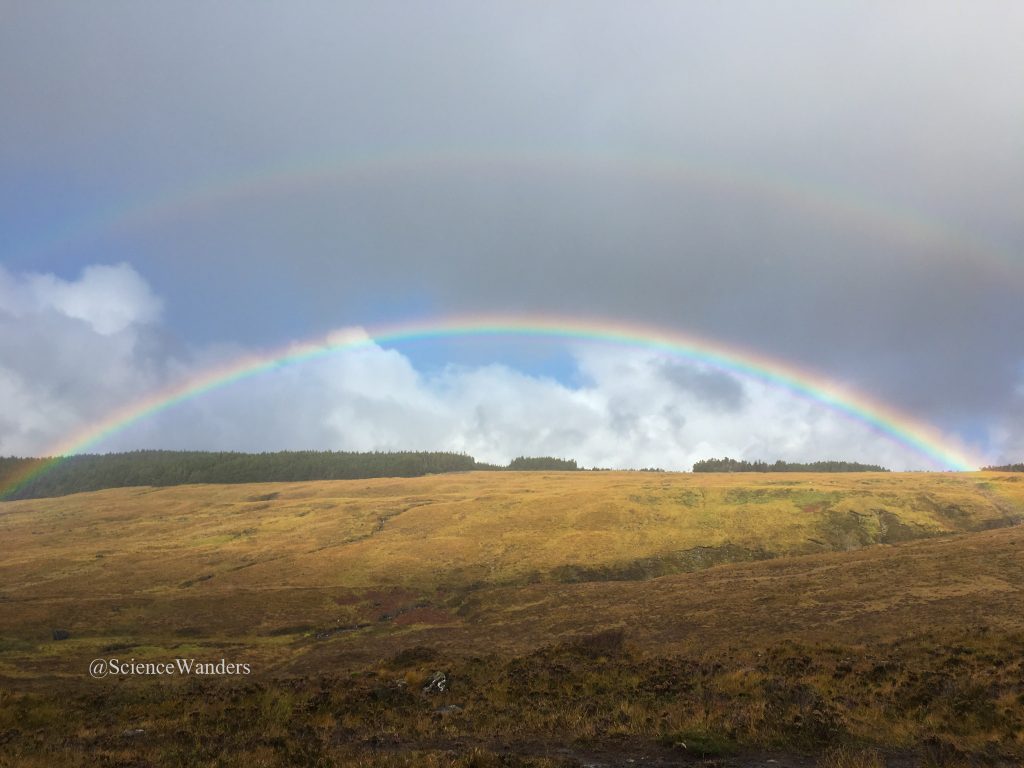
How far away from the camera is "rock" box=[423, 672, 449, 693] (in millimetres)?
25112

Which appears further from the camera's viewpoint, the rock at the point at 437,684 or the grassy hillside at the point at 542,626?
the rock at the point at 437,684

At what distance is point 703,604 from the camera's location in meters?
39.8

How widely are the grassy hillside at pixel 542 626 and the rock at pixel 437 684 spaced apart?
82 centimetres

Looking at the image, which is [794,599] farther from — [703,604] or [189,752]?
[189,752]

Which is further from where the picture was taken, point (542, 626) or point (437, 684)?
point (542, 626)

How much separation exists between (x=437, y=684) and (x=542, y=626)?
16937mm

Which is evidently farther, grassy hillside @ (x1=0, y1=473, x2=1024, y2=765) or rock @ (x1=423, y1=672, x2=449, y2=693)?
rock @ (x1=423, y1=672, x2=449, y2=693)

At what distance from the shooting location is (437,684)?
2567cm

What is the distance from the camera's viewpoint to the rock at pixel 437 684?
82.4 feet

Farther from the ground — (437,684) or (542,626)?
(542,626)

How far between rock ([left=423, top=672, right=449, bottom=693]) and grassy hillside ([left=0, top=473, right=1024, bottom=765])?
824mm

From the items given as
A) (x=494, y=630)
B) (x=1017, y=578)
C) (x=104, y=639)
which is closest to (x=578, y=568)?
(x=494, y=630)

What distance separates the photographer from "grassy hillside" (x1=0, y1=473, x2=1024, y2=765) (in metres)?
16.5

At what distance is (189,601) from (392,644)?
2576cm
